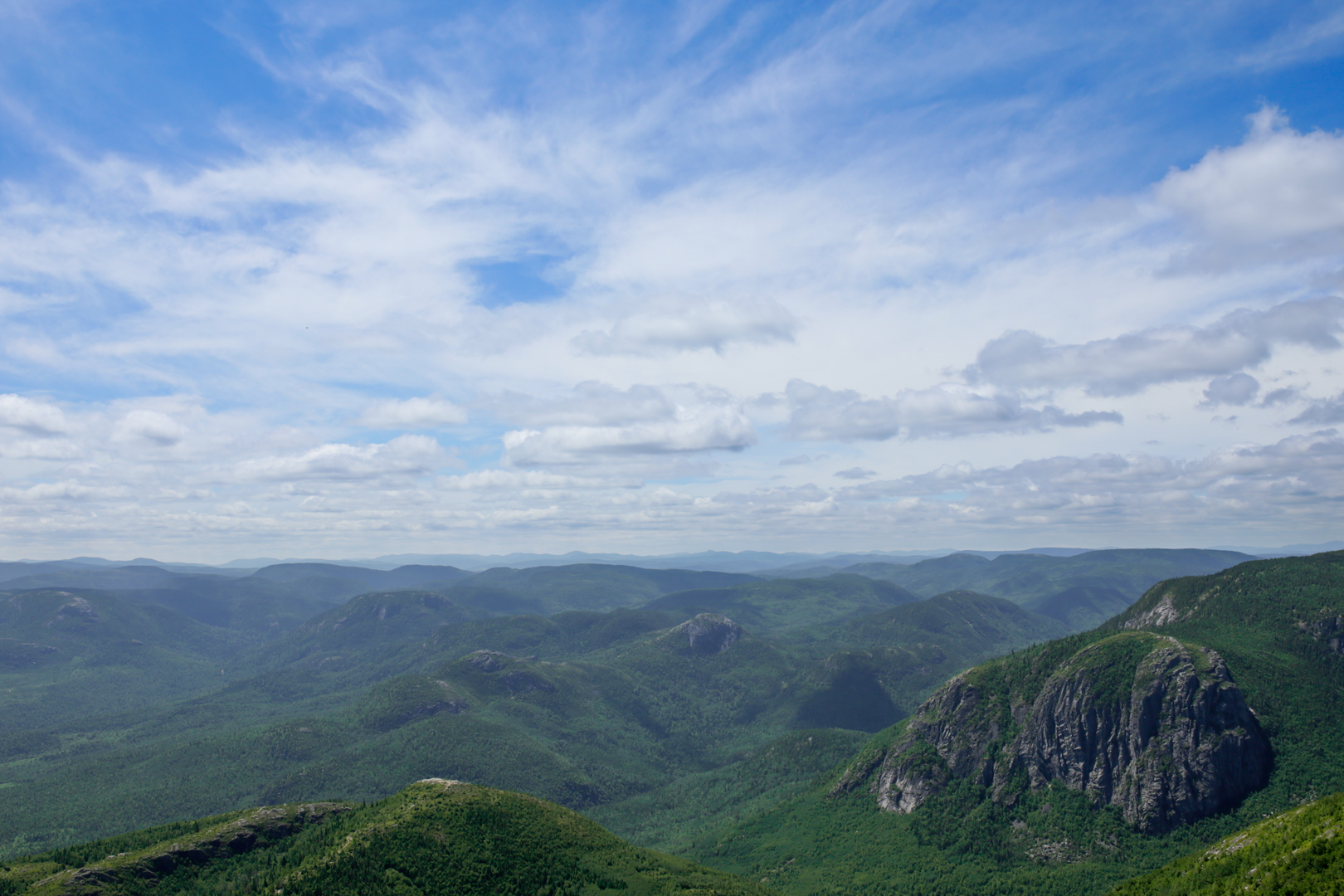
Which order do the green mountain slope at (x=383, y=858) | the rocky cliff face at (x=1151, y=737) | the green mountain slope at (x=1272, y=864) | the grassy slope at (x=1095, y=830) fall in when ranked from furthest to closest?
1. the rocky cliff face at (x=1151, y=737)
2. the grassy slope at (x=1095, y=830)
3. the green mountain slope at (x=383, y=858)
4. the green mountain slope at (x=1272, y=864)

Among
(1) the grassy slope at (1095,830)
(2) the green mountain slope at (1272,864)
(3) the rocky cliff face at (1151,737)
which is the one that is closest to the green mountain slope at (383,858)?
(1) the grassy slope at (1095,830)

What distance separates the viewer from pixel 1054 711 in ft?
649

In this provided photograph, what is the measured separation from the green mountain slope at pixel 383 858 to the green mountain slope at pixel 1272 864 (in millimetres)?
81111

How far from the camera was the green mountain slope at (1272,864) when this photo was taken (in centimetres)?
7356

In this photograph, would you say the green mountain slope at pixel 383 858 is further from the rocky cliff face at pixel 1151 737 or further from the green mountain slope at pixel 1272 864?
the rocky cliff face at pixel 1151 737

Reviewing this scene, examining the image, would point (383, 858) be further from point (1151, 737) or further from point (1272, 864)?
point (1151, 737)

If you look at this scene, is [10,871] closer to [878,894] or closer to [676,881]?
[676,881]

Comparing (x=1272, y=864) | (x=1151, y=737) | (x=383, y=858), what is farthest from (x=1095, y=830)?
(x=383, y=858)

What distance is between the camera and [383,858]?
116000 millimetres

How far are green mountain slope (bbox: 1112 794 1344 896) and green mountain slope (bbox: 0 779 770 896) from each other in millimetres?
81111

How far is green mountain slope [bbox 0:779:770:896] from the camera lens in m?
107

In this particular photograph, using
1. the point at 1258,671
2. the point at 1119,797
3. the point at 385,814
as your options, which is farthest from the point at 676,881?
the point at 1258,671

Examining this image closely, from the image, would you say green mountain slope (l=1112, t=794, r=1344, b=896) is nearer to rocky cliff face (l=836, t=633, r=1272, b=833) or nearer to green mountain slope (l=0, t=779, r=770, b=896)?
rocky cliff face (l=836, t=633, r=1272, b=833)

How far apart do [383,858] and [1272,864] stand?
136407 mm
